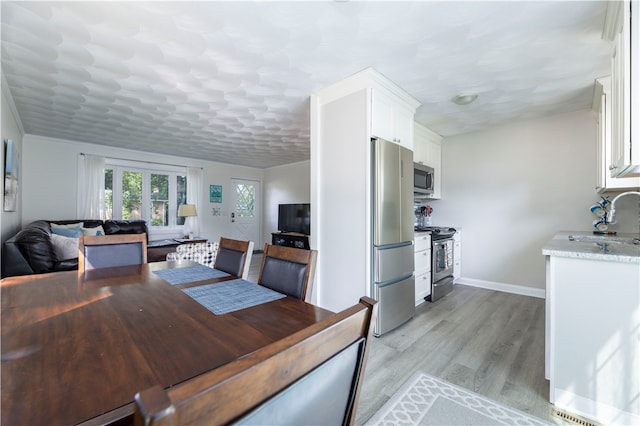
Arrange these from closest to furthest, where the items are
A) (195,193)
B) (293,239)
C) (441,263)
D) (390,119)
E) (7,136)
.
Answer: (390,119), (7,136), (441,263), (293,239), (195,193)

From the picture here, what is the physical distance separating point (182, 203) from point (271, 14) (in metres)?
5.32

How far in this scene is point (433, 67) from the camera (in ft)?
7.73

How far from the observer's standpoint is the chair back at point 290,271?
132 centimetres

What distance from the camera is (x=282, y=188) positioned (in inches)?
272

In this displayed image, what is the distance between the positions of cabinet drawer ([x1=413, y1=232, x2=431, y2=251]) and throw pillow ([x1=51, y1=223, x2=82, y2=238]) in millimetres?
4765

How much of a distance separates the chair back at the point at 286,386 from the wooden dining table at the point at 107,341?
12.2 inches

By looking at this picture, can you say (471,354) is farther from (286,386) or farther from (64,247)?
(64,247)

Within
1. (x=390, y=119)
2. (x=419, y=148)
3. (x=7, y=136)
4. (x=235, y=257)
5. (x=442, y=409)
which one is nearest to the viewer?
(x=442, y=409)

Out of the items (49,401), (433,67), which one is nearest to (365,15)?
(433,67)

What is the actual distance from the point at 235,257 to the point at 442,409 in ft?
5.01

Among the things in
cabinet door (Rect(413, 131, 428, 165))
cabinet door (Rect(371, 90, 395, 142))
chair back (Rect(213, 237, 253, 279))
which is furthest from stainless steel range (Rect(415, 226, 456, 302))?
chair back (Rect(213, 237, 253, 279))

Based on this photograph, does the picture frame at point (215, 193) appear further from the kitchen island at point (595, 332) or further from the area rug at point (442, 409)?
the kitchen island at point (595, 332)

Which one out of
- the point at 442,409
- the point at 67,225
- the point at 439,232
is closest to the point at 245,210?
the point at 67,225

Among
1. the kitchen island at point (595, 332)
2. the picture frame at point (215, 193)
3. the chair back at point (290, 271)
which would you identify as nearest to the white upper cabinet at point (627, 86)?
the kitchen island at point (595, 332)
